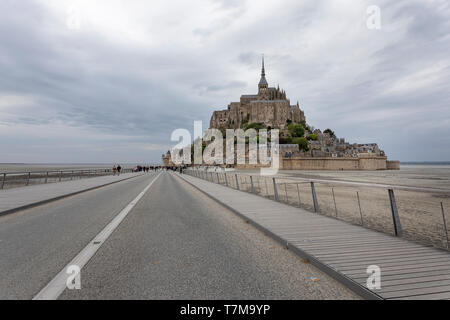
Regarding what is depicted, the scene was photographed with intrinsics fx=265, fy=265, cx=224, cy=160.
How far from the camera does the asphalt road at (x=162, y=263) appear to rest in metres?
3.19

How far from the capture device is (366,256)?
13.4 feet

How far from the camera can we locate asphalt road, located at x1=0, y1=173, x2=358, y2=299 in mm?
3189

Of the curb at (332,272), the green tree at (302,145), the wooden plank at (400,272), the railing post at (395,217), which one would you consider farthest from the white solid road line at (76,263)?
the green tree at (302,145)

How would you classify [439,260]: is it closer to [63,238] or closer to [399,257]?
[399,257]

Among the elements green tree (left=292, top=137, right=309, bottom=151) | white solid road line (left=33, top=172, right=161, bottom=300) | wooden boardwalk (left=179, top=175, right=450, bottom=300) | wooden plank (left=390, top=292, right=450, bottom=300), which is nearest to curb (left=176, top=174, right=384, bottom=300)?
wooden boardwalk (left=179, top=175, right=450, bottom=300)

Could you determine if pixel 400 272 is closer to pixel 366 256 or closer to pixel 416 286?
pixel 416 286

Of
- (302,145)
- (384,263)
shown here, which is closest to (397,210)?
(384,263)

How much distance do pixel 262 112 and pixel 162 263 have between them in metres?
151

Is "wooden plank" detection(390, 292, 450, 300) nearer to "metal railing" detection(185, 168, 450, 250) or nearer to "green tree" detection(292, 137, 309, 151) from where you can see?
"metal railing" detection(185, 168, 450, 250)

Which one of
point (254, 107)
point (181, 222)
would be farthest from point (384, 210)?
point (254, 107)

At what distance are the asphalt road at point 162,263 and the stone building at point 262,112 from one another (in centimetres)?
14298

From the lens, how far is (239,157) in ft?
334

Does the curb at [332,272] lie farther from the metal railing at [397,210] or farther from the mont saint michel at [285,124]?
the mont saint michel at [285,124]
